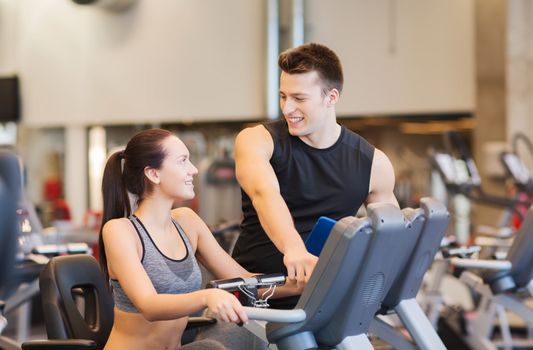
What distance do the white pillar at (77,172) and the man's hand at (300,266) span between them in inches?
394

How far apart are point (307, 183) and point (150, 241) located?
0.58 metres

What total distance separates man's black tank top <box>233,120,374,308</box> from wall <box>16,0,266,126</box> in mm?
8044

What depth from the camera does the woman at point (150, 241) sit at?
2.62 metres

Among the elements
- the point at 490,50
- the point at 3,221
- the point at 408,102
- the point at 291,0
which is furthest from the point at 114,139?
the point at 3,221

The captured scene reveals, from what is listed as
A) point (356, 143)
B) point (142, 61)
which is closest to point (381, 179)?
point (356, 143)

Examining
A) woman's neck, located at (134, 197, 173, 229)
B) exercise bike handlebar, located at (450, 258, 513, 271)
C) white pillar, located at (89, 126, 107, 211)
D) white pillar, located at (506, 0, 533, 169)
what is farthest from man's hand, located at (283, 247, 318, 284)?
white pillar, located at (89, 126, 107, 211)

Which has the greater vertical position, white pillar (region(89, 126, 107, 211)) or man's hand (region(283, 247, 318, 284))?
man's hand (region(283, 247, 318, 284))

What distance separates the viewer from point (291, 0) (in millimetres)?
10891

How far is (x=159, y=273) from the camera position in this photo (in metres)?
2.68

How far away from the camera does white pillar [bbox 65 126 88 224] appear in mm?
12352

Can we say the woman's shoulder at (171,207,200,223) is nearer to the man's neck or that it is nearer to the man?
the man

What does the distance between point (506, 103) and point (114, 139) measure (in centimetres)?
488

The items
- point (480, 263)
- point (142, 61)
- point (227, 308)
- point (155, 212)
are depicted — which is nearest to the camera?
point (227, 308)

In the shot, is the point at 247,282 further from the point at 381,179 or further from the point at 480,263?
the point at 480,263
